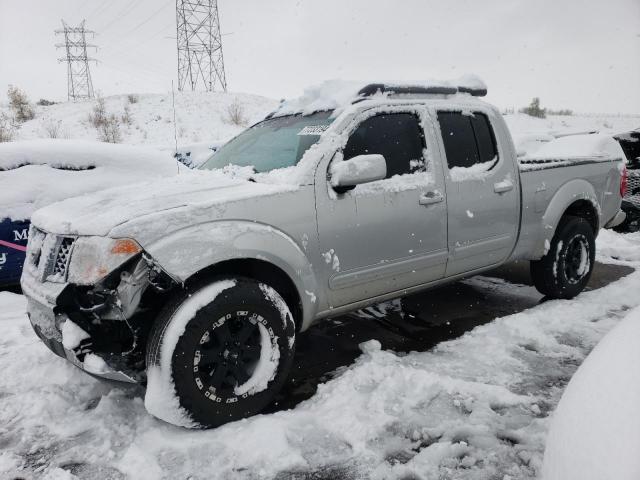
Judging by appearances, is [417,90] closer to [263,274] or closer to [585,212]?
[263,274]

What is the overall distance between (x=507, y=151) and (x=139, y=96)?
2795 cm

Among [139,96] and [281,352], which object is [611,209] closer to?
[281,352]

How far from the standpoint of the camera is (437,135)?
3486mm

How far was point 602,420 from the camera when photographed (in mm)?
1156

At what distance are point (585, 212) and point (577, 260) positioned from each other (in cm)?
49

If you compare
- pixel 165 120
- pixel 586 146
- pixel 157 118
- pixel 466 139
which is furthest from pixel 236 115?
pixel 466 139

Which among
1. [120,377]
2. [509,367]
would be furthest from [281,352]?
[509,367]

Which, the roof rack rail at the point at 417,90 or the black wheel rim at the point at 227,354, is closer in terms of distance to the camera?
the black wheel rim at the point at 227,354

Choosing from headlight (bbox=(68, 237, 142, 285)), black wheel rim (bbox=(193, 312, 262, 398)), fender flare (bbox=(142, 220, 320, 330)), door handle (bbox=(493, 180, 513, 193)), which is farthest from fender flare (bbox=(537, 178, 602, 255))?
headlight (bbox=(68, 237, 142, 285))

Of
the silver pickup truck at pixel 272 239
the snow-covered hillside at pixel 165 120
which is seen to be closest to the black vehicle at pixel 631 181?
the silver pickup truck at pixel 272 239

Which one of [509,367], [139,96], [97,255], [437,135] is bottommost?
[509,367]

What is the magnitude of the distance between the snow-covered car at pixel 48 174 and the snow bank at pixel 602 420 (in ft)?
15.2

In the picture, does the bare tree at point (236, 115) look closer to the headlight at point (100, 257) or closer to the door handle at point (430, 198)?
the door handle at point (430, 198)

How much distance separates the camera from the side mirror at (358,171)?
9.12 ft
